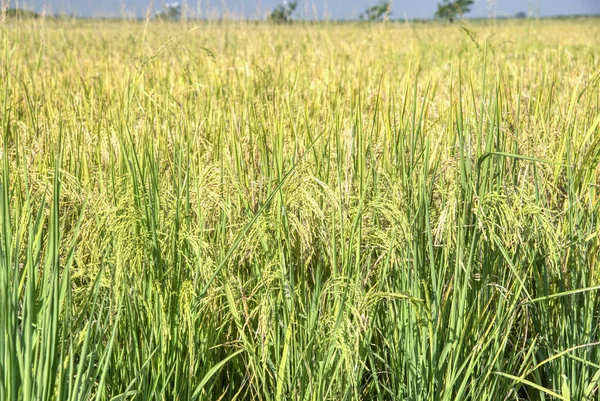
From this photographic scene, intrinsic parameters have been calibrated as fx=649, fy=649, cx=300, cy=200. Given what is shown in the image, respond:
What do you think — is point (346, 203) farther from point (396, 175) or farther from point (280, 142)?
point (280, 142)

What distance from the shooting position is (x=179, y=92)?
289 centimetres

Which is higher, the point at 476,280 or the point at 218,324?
the point at 476,280

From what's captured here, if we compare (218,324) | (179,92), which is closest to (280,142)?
(218,324)

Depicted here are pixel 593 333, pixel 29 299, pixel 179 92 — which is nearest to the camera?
pixel 29 299

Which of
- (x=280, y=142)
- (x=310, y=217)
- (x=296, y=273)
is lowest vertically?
(x=296, y=273)

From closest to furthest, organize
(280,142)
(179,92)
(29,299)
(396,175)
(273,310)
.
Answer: (29,299), (273,310), (396,175), (280,142), (179,92)

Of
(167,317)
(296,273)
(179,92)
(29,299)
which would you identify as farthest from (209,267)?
(179,92)

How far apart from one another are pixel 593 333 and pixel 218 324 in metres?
0.75

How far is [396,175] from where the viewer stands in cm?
140

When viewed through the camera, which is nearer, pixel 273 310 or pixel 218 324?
pixel 273 310

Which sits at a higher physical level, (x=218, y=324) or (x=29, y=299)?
(x=29, y=299)

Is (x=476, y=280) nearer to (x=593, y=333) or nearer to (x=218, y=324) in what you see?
(x=593, y=333)

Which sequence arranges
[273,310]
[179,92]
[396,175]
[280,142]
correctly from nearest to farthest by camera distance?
[273,310], [396,175], [280,142], [179,92]

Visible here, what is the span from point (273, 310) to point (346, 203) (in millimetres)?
277
